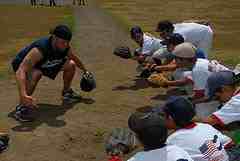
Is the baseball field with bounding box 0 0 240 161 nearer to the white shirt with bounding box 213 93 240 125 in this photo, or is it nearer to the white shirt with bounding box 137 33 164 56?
the white shirt with bounding box 137 33 164 56

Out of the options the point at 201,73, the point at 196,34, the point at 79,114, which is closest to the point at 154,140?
the point at 201,73

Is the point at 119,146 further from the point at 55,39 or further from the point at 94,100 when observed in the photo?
the point at 94,100

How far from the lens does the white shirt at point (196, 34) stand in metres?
9.41

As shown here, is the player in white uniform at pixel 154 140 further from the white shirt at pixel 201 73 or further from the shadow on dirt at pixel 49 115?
the shadow on dirt at pixel 49 115

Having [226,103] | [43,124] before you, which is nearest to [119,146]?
[226,103]

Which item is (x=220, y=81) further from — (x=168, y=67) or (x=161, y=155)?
(x=168, y=67)

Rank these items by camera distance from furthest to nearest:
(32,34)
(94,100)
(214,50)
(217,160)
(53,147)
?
(32,34)
(214,50)
(94,100)
(53,147)
(217,160)

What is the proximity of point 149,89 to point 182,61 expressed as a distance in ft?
Answer: 8.57

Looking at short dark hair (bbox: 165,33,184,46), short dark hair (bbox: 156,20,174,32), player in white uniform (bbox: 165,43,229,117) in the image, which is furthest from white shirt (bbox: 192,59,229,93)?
short dark hair (bbox: 156,20,174,32)

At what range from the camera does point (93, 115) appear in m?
8.04

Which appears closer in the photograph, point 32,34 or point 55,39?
point 55,39

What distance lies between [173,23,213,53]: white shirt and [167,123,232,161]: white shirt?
5282 millimetres

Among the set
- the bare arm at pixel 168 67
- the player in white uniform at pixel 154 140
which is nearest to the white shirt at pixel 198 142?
the player in white uniform at pixel 154 140

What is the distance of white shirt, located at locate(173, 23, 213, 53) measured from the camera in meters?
9.41
